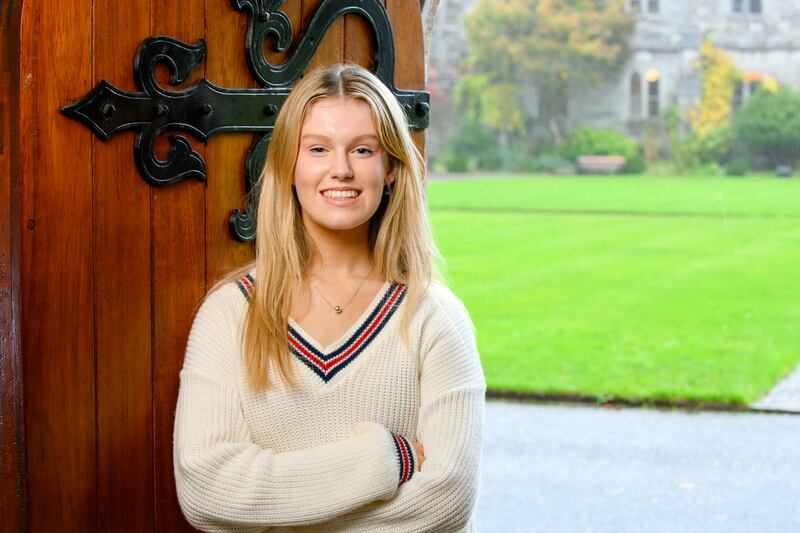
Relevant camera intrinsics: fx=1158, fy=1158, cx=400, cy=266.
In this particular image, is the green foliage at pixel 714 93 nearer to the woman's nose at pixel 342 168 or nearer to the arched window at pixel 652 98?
the arched window at pixel 652 98

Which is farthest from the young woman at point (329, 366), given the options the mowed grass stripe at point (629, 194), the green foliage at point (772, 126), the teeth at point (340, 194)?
the green foliage at point (772, 126)

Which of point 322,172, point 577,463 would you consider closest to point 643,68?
point 577,463

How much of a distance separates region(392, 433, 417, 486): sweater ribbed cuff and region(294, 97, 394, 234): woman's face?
0.89 ft

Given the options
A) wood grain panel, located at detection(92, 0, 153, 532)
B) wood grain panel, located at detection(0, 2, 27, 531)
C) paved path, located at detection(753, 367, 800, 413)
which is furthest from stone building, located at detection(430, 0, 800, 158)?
wood grain panel, located at detection(0, 2, 27, 531)

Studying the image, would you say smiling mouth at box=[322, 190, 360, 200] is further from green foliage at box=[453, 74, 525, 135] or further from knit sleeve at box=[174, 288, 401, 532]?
green foliage at box=[453, 74, 525, 135]

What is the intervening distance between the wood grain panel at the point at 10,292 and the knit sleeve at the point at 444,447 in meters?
0.36

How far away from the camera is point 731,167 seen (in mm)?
9047

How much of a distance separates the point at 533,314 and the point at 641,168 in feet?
7.94

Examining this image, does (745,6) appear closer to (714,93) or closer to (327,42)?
(714,93)

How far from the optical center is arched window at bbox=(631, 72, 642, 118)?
922 cm

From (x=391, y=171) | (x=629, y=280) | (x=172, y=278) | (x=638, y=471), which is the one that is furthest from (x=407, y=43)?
(x=629, y=280)

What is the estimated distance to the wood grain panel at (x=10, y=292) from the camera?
1.26 metres

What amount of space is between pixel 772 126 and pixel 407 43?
765 cm

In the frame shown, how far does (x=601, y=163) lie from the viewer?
956 cm
